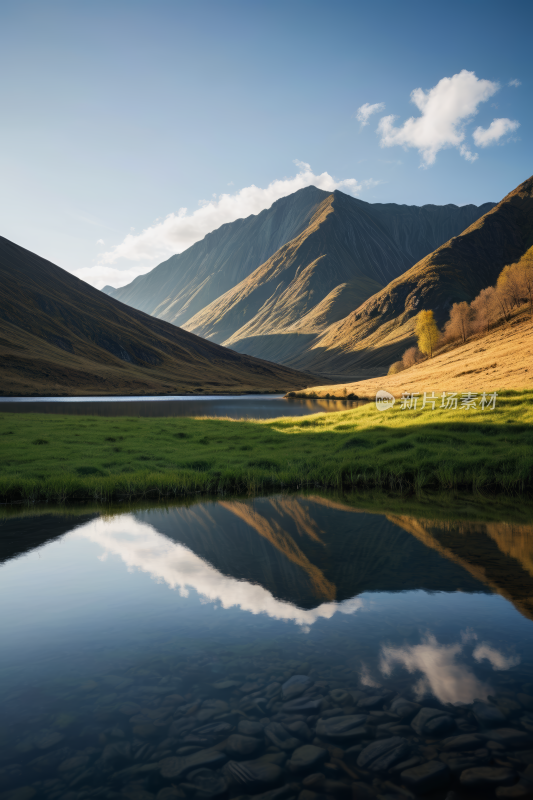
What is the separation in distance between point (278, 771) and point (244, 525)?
11.2 metres

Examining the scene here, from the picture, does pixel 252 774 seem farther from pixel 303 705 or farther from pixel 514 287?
pixel 514 287

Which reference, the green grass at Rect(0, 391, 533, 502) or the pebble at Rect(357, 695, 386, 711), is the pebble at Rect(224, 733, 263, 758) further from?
the green grass at Rect(0, 391, 533, 502)

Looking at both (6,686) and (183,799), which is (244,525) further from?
(183,799)

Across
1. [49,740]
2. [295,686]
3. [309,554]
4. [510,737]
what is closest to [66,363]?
[309,554]

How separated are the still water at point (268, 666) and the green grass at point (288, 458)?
616cm

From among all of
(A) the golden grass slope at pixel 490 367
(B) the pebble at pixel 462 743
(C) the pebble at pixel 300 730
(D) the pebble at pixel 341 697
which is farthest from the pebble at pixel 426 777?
(A) the golden grass slope at pixel 490 367

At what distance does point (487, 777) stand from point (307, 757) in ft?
7.20

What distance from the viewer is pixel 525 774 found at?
19.1ft

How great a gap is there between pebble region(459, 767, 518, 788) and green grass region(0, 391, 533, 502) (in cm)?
1669

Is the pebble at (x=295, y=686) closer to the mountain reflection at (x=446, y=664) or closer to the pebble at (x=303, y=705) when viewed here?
the pebble at (x=303, y=705)

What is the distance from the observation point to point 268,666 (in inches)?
325

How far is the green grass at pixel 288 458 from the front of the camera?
850 inches

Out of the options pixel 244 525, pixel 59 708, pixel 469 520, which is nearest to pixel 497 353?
pixel 469 520

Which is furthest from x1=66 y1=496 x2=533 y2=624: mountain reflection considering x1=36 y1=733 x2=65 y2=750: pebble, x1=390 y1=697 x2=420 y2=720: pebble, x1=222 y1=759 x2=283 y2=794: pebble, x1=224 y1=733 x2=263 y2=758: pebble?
x1=36 y1=733 x2=65 y2=750: pebble
